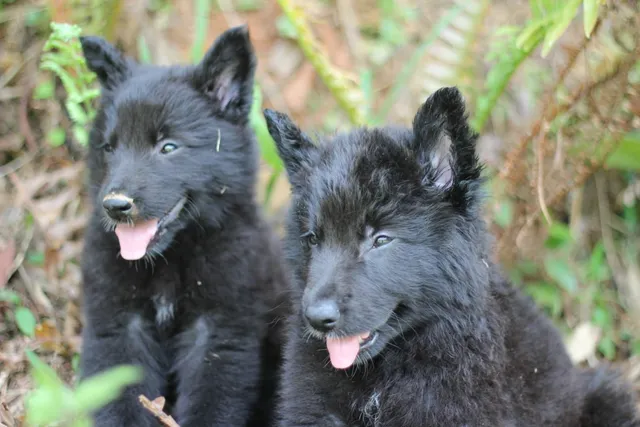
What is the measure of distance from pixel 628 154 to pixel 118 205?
12.6 feet

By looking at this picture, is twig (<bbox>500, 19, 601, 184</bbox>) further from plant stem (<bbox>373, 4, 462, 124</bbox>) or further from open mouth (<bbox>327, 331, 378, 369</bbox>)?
open mouth (<bbox>327, 331, 378, 369</bbox>)

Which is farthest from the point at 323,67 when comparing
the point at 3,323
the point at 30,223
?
the point at 3,323

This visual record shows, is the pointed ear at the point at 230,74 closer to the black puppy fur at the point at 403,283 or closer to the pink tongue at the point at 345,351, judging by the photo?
the black puppy fur at the point at 403,283

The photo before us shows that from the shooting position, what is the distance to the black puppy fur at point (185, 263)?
4047 millimetres

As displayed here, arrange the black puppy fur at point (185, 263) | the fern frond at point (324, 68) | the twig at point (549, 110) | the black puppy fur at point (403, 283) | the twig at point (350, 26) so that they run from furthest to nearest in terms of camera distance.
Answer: the twig at point (350, 26), the fern frond at point (324, 68), the twig at point (549, 110), the black puppy fur at point (185, 263), the black puppy fur at point (403, 283)

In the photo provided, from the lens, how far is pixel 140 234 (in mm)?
4023

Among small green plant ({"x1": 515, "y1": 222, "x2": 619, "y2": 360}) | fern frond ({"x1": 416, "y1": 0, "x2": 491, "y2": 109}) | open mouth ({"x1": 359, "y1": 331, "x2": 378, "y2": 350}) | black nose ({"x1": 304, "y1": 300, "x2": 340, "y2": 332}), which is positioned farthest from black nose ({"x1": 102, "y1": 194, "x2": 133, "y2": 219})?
small green plant ({"x1": 515, "y1": 222, "x2": 619, "y2": 360})

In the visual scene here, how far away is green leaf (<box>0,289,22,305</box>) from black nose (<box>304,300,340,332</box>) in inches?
107

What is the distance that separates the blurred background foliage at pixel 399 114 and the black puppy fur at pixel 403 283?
1441 millimetres

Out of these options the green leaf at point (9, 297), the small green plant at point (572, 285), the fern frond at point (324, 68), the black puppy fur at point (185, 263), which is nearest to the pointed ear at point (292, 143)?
the black puppy fur at point (185, 263)

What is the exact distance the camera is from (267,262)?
14.7 feet

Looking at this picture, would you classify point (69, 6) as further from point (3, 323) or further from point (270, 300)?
point (270, 300)

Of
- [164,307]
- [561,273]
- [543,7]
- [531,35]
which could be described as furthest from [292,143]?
[561,273]

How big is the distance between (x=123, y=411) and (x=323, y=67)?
2.81m
